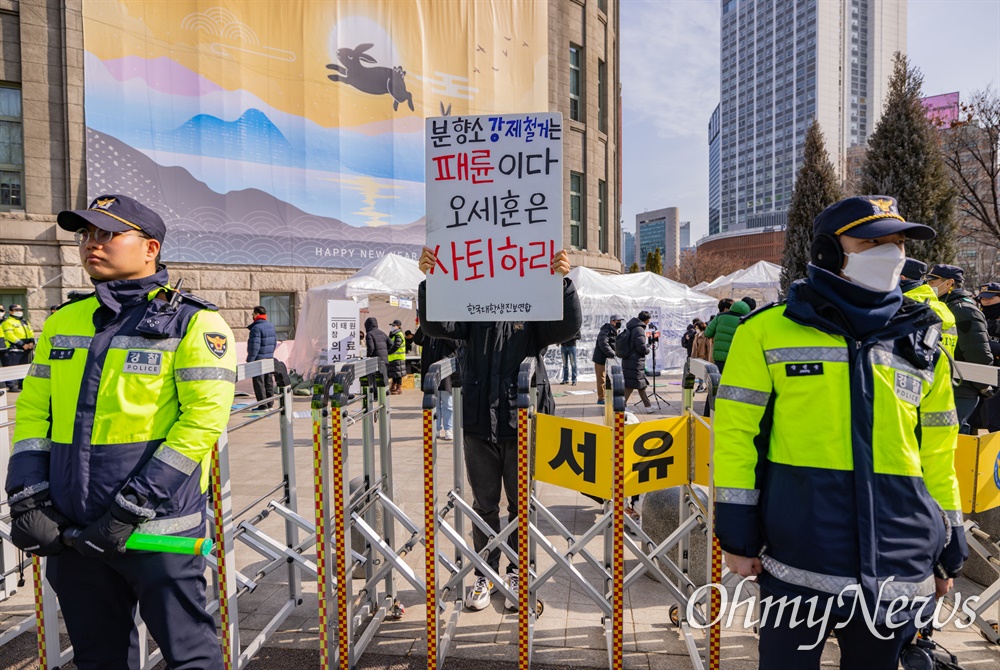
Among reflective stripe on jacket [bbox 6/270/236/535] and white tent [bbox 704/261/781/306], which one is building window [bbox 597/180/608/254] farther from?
reflective stripe on jacket [bbox 6/270/236/535]

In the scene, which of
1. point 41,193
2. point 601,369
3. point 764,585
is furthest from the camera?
point 41,193

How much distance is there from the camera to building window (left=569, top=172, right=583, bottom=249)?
930 inches

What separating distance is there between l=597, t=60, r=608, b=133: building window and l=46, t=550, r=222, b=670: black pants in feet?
83.9

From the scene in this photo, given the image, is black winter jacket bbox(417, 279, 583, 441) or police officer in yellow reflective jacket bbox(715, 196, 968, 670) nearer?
police officer in yellow reflective jacket bbox(715, 196, 968, 670)

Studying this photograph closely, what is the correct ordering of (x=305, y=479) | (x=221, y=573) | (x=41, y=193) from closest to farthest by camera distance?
(x=221, y=573), (x=305, y=479), (x=41, y=193)

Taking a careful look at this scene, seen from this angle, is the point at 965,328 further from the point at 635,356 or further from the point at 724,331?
the point at 635,356

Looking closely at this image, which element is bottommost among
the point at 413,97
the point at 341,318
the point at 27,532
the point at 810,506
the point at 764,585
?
the point at 764,585

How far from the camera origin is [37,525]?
220cm

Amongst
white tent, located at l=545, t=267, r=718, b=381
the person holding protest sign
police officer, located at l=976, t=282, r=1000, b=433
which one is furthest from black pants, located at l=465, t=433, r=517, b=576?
white tent, located at l=545, t=267, r=718, b=381

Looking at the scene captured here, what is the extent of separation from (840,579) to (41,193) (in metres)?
20.0

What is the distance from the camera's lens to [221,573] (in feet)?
9.32

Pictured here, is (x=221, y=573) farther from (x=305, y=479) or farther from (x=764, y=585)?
(x=305, y=479)

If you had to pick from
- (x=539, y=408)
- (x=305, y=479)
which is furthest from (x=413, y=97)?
(x=539, y=408)

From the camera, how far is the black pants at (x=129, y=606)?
2.27m
